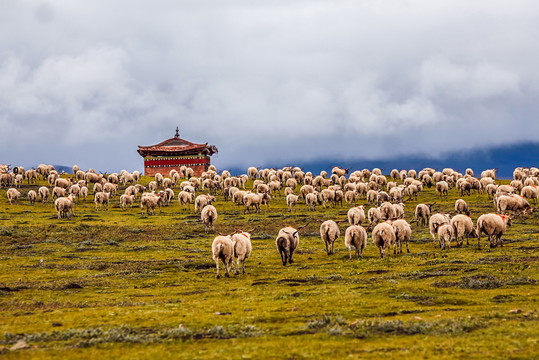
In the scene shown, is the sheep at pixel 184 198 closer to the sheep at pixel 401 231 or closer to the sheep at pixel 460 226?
the sheep at pixel 401 231

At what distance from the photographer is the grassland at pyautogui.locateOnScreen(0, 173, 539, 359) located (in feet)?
39.5

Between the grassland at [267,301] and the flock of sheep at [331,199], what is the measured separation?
1.42 meters

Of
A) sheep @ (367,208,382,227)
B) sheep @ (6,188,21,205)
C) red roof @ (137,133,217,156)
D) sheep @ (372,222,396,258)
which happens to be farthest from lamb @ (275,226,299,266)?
red roof @ (137,133,217,156)

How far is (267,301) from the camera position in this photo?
18812 mm

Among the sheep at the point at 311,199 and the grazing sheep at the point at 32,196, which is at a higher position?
the grazing sheep at the point at 32,196

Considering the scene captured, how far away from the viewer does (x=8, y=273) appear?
2769cm

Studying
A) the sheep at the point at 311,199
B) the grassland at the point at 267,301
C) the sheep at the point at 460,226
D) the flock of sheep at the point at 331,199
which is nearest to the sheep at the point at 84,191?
the flock of sheep at the point at 331,199

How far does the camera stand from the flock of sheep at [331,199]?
29.6 metres

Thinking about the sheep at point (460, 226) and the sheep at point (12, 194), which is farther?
the sheep at point (12, 194)

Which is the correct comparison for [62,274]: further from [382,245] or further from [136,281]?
[382,245]

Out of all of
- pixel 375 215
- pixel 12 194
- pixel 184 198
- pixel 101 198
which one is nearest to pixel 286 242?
pixel 375 215

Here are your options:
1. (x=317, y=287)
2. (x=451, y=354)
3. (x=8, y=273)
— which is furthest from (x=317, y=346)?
(x=8, y=273)

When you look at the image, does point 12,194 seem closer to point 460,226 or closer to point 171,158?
point 171,158

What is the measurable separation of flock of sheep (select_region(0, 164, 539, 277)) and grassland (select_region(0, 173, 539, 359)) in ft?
4.67
